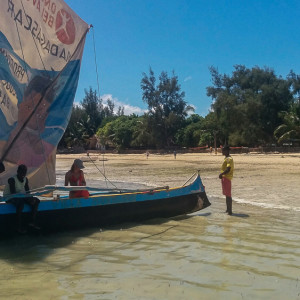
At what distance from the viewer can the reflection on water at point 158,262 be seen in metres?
4.32

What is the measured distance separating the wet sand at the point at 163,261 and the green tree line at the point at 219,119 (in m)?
34.9

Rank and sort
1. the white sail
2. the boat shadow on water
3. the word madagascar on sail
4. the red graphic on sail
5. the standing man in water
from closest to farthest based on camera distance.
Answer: the boat shadow on water, the white sail, the word madagascar on sail, the red graphic on sail, the standing man in water

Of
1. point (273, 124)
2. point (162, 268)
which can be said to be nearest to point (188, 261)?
point (162, 268)

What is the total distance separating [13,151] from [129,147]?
5785 cm

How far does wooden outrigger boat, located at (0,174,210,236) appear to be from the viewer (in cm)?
638

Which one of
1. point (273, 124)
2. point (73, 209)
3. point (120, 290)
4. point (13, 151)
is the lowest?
point (120, 290)

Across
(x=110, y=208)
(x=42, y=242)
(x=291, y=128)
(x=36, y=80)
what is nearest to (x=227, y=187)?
(x=110, y=208)

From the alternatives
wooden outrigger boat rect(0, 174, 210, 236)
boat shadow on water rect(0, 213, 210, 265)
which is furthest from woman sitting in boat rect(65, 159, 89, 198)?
boat shadow on water rect(0, 213, 210, 265)

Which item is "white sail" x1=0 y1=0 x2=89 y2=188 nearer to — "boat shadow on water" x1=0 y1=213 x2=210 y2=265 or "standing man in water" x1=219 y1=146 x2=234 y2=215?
"boat shadow on water" x1=0 y1=213 x2=210 y2=265

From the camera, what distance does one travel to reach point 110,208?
24.2 feet

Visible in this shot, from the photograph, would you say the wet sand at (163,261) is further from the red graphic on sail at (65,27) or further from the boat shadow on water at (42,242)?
the red graphic on sail at (65,27)

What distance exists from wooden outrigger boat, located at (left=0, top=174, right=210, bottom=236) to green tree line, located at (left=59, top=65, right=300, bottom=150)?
33.6 m

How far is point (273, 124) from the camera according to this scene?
160 feet

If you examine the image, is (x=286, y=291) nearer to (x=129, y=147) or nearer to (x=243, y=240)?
(x=243, y=240)
